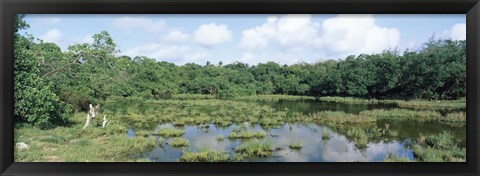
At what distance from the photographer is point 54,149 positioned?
252 centimetres

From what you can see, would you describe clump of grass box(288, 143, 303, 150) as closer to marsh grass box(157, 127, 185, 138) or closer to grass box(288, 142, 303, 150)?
grass box(288, 142, 303, 150)

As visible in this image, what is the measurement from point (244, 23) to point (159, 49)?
0.59 metres

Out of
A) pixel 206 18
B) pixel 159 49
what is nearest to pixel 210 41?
pixel 206 18

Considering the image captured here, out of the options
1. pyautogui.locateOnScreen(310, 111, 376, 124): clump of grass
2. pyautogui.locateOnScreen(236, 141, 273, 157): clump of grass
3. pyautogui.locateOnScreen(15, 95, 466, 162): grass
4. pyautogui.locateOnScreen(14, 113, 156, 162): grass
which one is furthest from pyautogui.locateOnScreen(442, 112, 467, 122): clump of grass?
pyautogui.locateOnScreen(14, 113, 156, 162): grass

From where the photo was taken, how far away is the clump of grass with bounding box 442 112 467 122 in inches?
100

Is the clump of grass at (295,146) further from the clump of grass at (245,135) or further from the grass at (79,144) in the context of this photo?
the grass at (79,144)

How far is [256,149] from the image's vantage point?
262cm

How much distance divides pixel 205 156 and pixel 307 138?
0.68 meters

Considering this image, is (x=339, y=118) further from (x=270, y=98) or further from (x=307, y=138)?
(x=270, y=98)

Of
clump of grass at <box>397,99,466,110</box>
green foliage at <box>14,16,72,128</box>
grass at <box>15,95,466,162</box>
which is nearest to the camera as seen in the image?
green foliage at <box>14,16,72,128</box>

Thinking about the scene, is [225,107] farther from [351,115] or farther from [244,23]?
[351,115]

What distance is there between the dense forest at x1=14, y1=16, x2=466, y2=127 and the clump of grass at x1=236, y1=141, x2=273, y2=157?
36cm

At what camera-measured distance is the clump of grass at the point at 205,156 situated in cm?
255

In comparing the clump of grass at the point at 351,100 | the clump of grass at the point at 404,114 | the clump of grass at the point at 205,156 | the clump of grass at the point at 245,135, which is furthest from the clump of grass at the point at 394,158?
the clump of grass at the point at 205,156
